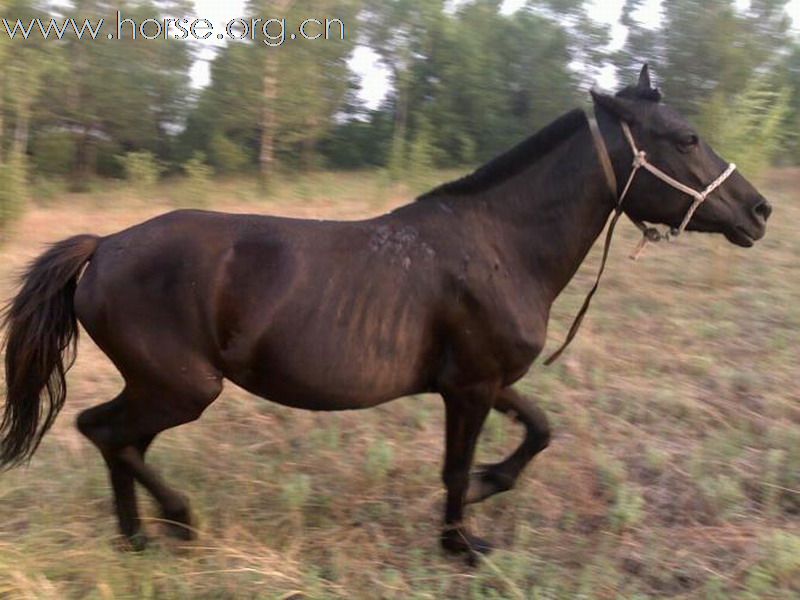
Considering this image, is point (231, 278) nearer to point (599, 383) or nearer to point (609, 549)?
point (609, 549)

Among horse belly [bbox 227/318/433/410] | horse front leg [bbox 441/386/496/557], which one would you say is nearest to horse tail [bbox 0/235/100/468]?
horse belly [bbox 227/318/433/410]

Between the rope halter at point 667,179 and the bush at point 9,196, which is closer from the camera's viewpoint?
the rope halter at point 667,179

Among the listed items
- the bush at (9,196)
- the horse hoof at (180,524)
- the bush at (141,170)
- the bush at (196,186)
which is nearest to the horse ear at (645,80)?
the horse hoof at (180,524)

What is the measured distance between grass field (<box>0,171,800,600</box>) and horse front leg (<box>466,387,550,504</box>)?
7.1 inches

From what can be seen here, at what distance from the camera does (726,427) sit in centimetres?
438

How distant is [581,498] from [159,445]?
7.98 feet

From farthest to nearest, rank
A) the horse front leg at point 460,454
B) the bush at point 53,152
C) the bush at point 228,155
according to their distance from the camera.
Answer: the bush at point 53,152, the bush at point 228,155, the horse front leg at point 460,454

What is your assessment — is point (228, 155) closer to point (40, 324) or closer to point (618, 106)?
point (40, 324)

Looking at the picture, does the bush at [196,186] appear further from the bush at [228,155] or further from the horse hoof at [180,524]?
the horse hoof at [180,524]

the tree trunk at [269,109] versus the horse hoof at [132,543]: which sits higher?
the horse hoof at [132,543]

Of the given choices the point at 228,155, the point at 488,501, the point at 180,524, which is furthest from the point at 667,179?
the point at 228,155

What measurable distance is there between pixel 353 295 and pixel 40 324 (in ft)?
4.41

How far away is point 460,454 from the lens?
313 centimetres

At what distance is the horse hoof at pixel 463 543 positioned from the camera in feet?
10.3
